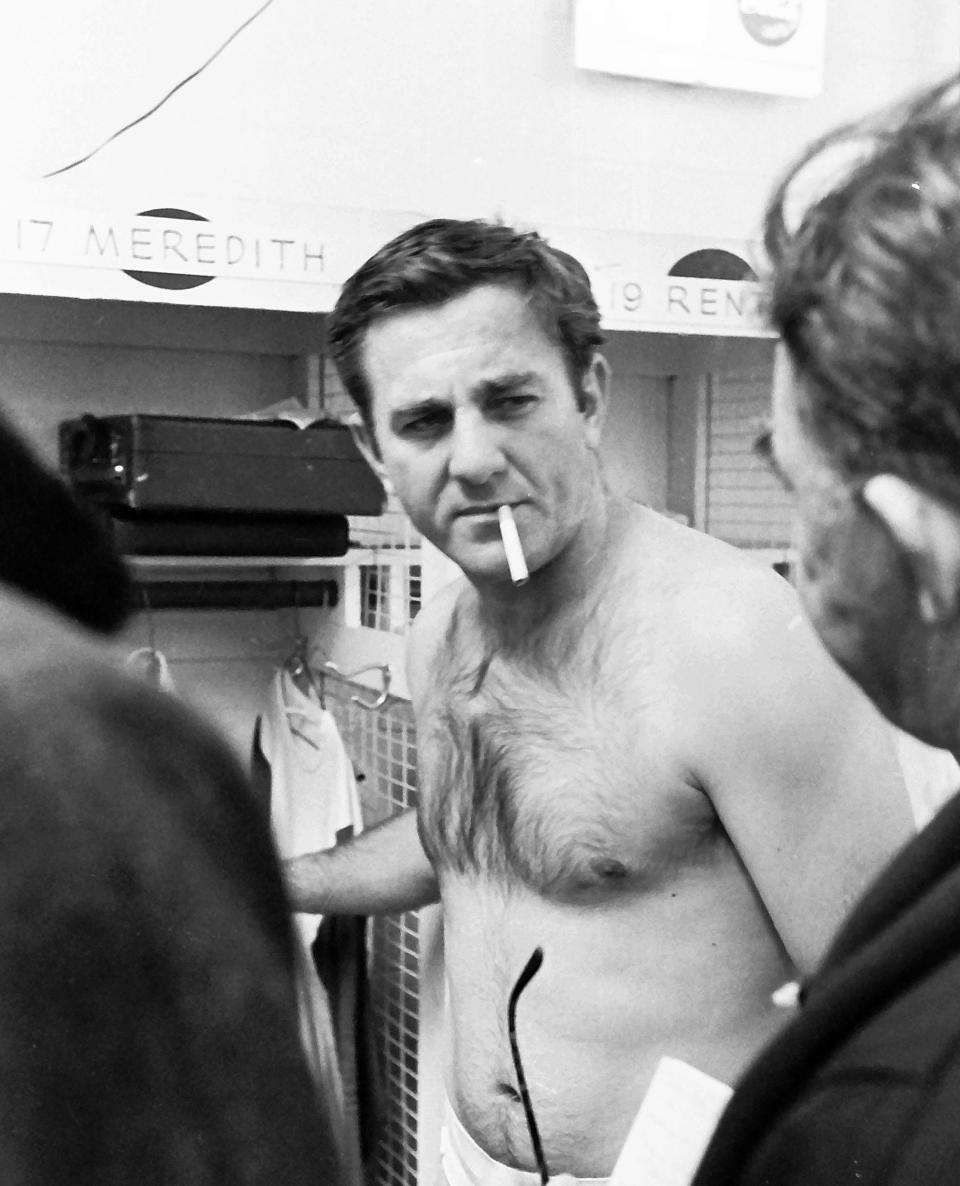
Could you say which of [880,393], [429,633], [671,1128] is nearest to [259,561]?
[429,633]

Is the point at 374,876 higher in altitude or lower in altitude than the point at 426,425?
lower

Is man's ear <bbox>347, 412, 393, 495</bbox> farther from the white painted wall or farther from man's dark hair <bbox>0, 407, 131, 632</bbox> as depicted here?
man's dark hair <bbox>0, 407, 131, 632</bbox>

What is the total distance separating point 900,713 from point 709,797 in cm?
55

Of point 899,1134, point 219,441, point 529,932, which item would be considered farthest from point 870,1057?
point 219,441

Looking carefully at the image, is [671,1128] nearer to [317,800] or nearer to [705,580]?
[705,580]

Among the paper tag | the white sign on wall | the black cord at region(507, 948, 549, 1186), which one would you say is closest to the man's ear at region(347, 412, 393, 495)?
the black cord at region(507, 948, 549, 1186)

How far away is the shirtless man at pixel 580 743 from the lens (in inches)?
40.3

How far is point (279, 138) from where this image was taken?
169 cm

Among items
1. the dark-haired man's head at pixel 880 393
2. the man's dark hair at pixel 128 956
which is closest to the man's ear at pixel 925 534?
the dark-haired man's head at pixel 880 393

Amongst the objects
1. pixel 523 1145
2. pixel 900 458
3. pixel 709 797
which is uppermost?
pixel 900 458

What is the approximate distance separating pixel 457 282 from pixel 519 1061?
69 centimetres

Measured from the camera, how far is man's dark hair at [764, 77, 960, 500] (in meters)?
0.44

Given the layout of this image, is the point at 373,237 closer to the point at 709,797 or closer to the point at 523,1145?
the point at 709,797

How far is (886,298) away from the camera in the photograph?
0.45 meters
